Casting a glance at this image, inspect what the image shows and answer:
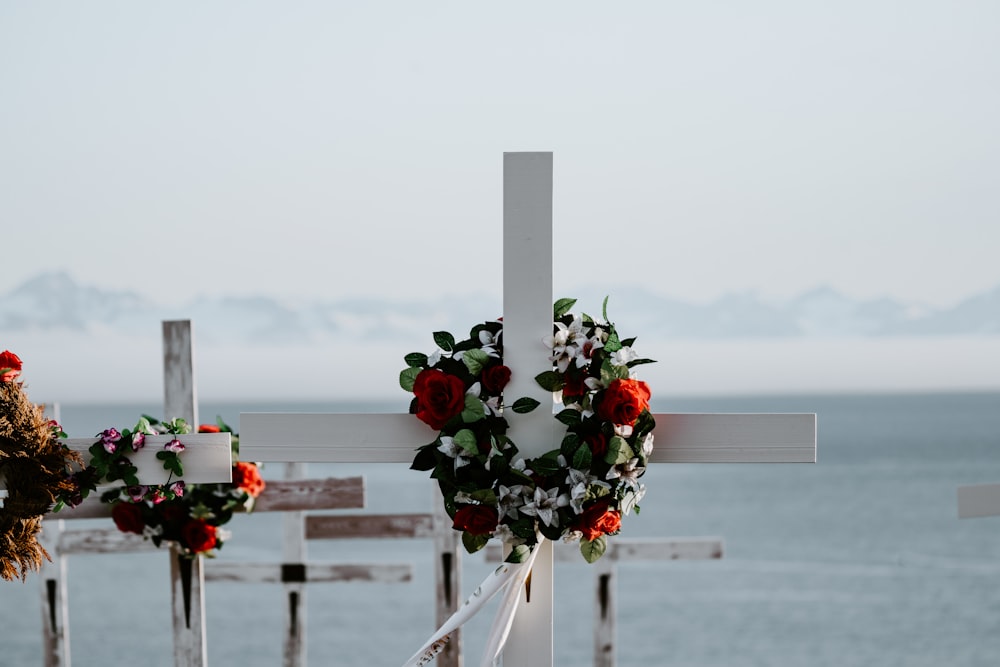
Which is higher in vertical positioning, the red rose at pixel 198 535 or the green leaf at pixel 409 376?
the green leaf at pixel 409 376

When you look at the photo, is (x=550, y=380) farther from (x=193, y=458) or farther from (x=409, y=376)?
(x=193, y=458)

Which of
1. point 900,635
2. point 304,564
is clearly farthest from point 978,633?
point 304,564

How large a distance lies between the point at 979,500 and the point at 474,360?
5.62 feet

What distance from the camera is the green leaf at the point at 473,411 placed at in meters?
3.55

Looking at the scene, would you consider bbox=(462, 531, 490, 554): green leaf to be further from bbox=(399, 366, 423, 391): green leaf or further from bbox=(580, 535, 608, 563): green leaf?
bbox=(399, 366, 423, 391): green leaf

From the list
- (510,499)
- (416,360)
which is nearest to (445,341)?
(416,360)

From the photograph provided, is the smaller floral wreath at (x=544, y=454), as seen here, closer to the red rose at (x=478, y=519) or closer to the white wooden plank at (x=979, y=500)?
the red rose at (x=478, y=519)

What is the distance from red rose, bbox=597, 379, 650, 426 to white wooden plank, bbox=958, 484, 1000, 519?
1.21m

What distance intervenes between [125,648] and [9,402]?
22450mm

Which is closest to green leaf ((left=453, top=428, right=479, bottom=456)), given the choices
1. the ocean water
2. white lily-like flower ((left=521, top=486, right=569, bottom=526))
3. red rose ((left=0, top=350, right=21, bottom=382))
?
white lily-like flower ((left=521, top=486, right=569, bottom=526))

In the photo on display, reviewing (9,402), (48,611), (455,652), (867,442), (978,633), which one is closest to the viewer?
(9,402)

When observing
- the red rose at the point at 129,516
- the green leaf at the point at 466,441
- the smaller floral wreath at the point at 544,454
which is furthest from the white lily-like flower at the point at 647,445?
the red rose at the point at 129,516

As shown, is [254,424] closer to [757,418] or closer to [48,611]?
[757,418]

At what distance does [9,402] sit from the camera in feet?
13.1
